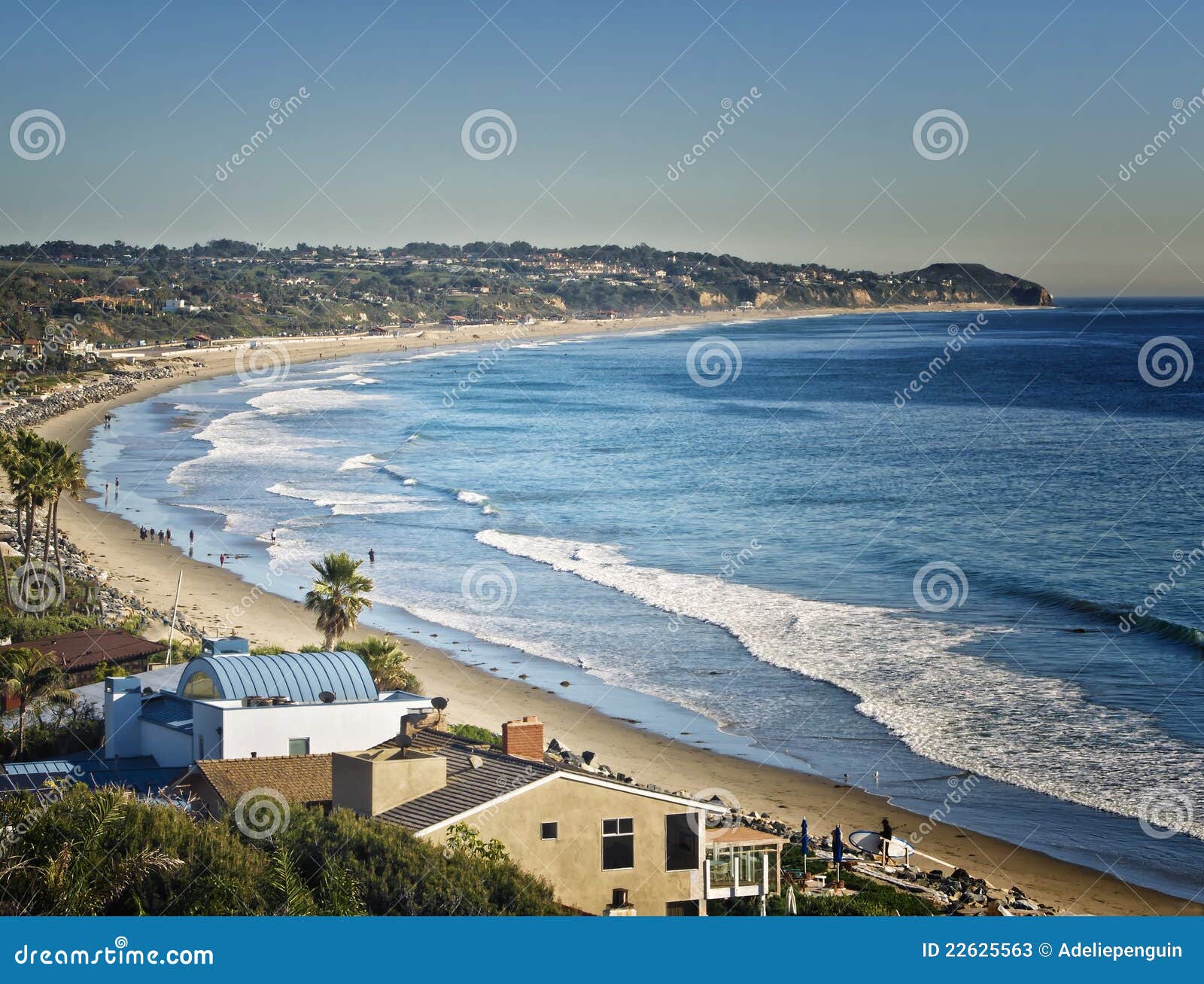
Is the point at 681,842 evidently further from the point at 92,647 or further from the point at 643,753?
the point at 92,647

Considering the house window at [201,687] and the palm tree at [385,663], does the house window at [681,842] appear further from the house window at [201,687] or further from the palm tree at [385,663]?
the palm tree at [385,663]

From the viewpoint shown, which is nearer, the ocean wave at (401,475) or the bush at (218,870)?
the bush at (218,870)

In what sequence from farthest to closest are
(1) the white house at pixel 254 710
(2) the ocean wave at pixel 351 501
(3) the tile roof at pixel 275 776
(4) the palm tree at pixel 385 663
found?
1. (2) the ocean wave at pixel 351 501
2. (4) the palm tree at pixel 385 663
3. (1) the white house at pixel 254 710
4. (3) the tile roof at pixel 275 776

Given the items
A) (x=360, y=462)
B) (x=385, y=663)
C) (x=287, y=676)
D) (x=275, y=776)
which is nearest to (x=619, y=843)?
(x=275, y=776)

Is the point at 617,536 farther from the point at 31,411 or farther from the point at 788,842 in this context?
the point at 31,411

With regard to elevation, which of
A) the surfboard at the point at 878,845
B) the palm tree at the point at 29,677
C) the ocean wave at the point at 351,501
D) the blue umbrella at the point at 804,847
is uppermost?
the ocean wave at the point at 351,501

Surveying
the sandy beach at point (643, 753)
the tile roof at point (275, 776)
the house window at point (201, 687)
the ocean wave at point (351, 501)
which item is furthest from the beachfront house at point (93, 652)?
the ocean wave at point (351, 501)

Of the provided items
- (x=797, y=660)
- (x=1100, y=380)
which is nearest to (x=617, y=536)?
(x=797, y=660)

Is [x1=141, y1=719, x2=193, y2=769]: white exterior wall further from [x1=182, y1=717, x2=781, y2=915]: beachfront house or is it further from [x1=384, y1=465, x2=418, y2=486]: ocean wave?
[x1=384, y1=465, x2=418, y2=486]: ocean wave
